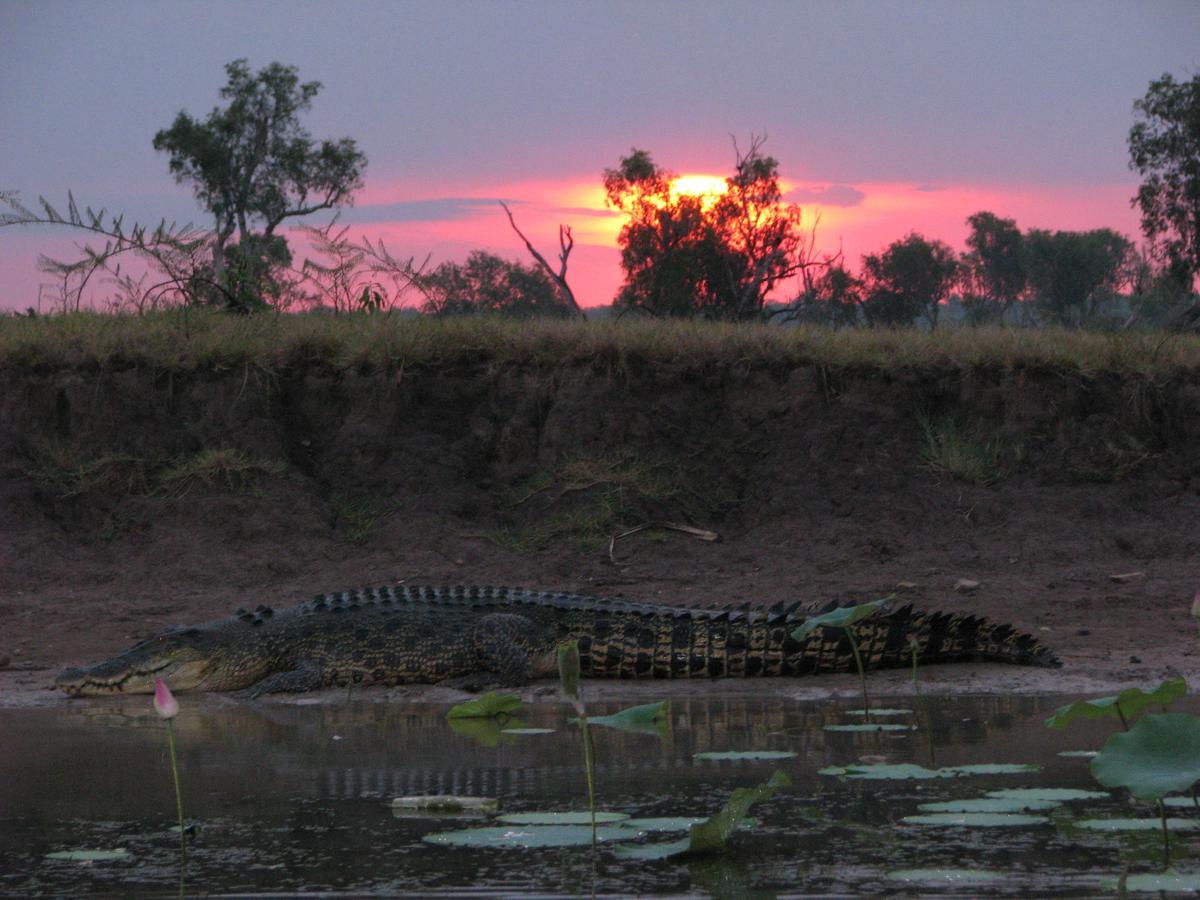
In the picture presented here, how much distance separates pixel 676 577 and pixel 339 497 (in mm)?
2836

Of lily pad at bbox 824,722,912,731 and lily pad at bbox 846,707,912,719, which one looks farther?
lily pad at bbox 846,707,912,719

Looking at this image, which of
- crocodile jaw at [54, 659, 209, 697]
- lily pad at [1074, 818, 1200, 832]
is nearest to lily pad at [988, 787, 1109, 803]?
lily pad at [1074, 818, 1200, 832]

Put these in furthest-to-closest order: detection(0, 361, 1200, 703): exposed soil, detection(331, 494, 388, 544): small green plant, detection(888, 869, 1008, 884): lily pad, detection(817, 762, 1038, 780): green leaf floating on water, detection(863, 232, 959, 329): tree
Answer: detection(863, 232, 959, 329): tree, detection(331, 494, 388, 544): small green plant, detection(0, 361, 1200, 703): exposed soil, detection(817, 762, 1038, 780): green leaf floating on water, detection(888, 869, 1008, 884): lily pad

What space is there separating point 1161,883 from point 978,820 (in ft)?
2.02

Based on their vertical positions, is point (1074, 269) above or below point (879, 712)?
above

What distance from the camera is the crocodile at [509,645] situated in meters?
6.70

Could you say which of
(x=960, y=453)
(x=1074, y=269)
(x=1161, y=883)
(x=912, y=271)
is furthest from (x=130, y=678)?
(x=1074, y=269)

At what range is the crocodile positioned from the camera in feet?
22.0

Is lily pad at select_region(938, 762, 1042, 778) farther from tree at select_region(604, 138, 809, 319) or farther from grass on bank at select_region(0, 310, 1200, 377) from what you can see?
tree at select_region(604, 138, 809, 319)

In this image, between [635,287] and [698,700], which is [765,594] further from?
[635,287]

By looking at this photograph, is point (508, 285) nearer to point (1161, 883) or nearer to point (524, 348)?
point (524, 348)

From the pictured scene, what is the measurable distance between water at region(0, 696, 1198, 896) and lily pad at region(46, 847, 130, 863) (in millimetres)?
26

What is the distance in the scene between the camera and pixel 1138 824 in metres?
3.07

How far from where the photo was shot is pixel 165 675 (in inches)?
267
